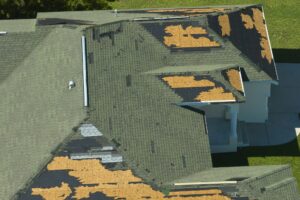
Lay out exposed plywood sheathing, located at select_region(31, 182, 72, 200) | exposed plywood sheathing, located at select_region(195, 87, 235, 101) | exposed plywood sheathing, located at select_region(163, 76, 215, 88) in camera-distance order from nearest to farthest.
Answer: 1. exposed plywood sheathing, located at select_region(31, 182, 72, 200)
2. exposed plywood sheathing, located at select_region(195, 87, 235, 101)
3. exposed plywood sheathing, located at select_region(163, 76, 215, 88)

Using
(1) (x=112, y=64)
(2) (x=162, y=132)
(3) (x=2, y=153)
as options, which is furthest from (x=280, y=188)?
(3) (x=2, y=153)

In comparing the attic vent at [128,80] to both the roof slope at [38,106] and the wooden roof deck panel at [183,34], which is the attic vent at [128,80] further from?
the wooden roof deck panel at [183,34]

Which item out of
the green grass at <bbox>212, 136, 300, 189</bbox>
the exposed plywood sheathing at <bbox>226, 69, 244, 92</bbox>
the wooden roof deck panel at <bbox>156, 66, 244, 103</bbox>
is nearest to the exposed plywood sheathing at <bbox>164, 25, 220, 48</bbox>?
the exposed plywood sheathing at <bbox>226, 69, 244, 92</bbox>

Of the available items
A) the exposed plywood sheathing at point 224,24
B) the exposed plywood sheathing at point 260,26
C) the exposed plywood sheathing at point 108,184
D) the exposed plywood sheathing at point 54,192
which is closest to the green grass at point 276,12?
the exposed plywood sheathing at point 260,26

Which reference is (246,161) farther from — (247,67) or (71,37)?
(71,37)

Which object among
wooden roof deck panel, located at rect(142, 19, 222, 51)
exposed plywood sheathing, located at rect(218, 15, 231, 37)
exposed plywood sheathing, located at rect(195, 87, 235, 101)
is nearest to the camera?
exposed plywood sheathing, located at rect(195, 87, 235, 101)

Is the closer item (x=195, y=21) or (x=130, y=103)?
(x=130, y=103)

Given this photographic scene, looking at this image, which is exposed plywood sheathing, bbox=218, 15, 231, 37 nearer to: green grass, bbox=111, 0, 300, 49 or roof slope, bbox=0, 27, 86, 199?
green grass, bbox=111, 0, 300, 49

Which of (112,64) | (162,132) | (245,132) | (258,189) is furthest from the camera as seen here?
(245,132)
